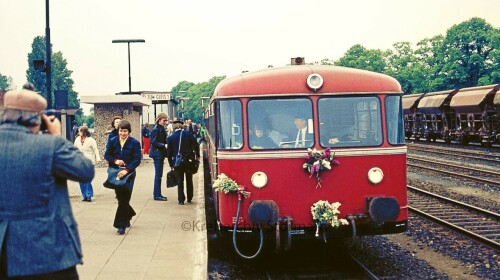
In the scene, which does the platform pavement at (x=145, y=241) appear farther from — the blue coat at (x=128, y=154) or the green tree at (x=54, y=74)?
the green tree at (x=54, y=74)

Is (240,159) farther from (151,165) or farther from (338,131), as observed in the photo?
(151,165)

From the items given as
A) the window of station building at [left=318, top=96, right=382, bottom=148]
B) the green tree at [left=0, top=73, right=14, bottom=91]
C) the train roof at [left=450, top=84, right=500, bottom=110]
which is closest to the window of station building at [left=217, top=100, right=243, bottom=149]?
the window of station building at [left=318, top=96, right=382, bottom=148]

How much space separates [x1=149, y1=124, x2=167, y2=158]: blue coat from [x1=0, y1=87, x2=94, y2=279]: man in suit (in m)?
10.2

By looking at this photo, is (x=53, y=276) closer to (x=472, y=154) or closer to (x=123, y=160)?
(x=123, y=160)

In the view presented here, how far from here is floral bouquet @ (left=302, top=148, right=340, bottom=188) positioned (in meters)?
8.16

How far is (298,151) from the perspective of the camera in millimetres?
8227

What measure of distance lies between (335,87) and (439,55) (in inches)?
2758

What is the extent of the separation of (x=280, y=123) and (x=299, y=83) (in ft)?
1.83

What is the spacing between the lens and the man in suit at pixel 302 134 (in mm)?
8305

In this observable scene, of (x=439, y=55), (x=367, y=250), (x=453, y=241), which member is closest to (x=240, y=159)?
(x=367, y=250)

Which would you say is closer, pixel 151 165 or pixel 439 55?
pixel 151 165

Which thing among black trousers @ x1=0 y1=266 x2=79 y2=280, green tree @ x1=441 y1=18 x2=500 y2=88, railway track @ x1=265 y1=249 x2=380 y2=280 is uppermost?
green tree @ x1=441 y1=18 x2=500 y2=88

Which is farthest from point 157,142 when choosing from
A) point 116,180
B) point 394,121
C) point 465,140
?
point 465,140

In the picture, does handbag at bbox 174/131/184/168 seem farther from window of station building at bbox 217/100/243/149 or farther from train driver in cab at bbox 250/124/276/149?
train driver in cab at bbox 250/124/276/149
